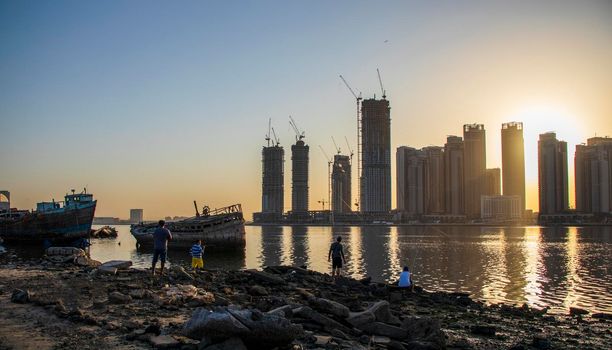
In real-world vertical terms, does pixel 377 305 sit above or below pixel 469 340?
above

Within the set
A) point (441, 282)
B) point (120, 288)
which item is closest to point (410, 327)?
point (120, 288)

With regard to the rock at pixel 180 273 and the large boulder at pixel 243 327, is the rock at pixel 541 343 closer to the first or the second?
the large boulder at pixel 243 327

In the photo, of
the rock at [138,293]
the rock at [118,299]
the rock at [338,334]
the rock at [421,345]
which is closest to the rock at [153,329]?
the rock at [118,299]

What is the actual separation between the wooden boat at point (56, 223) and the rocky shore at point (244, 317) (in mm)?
41008

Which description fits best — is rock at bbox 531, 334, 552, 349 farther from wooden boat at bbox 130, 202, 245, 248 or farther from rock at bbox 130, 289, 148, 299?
wooden boat at bbox 130, 202, 245, 248

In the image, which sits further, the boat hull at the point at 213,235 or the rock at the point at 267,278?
the boat hull at the point at 213,235

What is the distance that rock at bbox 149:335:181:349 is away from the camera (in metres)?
10.6

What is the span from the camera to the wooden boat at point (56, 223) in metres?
62.8

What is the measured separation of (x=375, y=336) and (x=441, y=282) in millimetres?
25373

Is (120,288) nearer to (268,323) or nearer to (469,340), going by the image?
(268,323)

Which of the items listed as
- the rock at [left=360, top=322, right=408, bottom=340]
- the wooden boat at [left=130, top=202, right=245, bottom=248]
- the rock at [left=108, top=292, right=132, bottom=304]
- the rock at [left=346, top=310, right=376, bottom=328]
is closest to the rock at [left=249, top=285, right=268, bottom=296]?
the rock at [left=108, top=292, right=132, bottom=304]

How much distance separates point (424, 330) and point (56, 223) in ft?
193

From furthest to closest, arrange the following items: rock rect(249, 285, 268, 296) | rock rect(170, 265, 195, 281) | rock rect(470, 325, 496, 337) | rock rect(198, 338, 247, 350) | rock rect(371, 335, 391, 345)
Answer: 1. rock rect(170, 265, 195, 281)
2. rock rect(249, 285, 268, 296)
3. rock rect(470, 325, 496, 337)
4. rock rect(371, 335, 391, 345)
5. rock rect(198, 338, 247, 350)

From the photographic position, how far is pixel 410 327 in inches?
557
